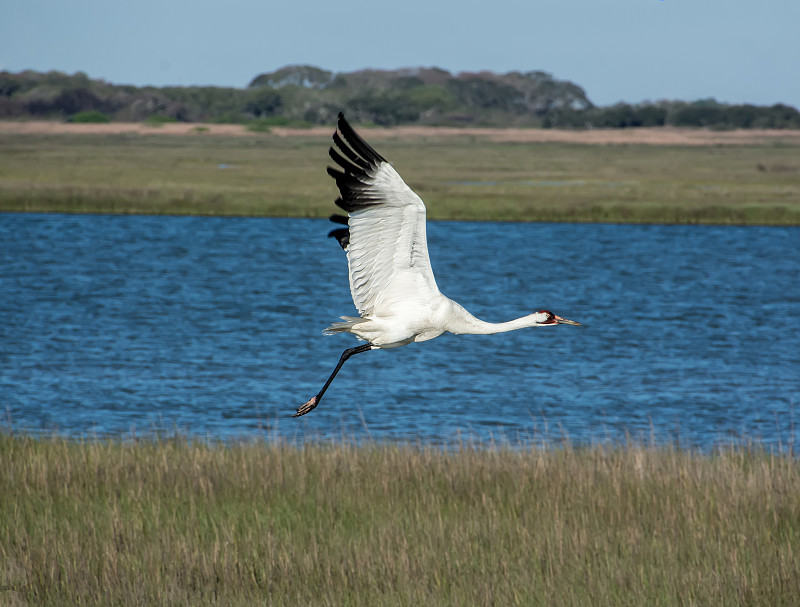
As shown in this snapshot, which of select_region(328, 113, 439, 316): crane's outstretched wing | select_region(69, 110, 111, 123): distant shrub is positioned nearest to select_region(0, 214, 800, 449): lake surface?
select_region(328, 113, 439, 316): crane's outstretched wing

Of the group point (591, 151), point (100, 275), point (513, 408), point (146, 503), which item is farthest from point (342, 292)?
point (591, 151)

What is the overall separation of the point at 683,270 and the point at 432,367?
21.0 metres

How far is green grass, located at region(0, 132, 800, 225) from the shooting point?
154ft

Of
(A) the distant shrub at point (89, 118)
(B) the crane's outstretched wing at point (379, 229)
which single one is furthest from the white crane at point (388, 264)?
(A) the distant shrub at point (89, 118)

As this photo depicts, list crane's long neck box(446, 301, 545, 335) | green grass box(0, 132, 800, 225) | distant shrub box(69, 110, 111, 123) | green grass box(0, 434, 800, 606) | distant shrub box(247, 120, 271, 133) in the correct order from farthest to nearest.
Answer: distant shrub box(69, 110, 111, 123)
distant shrub box(247, 120, 271, 133)
green grass box(0, 132, 800, 225)
green grass box(0, 434, 800, 606)
crane's long neck box(446, 301, 545, 335)

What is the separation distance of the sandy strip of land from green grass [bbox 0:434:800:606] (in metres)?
99.1

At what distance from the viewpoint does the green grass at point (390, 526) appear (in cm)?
848

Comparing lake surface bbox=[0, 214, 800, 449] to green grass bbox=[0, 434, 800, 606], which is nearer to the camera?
green grass bbox=[0, 434, 800, 606]

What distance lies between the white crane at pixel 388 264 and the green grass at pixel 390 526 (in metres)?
1.60

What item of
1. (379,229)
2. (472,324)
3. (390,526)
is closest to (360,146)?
(379,229)

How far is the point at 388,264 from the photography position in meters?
8.21

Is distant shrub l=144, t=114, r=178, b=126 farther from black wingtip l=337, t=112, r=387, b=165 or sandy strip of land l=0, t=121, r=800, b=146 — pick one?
black wingtip l=337, t=112, r=387, b=165

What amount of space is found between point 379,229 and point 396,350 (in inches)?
696

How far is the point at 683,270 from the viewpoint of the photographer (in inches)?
1655
